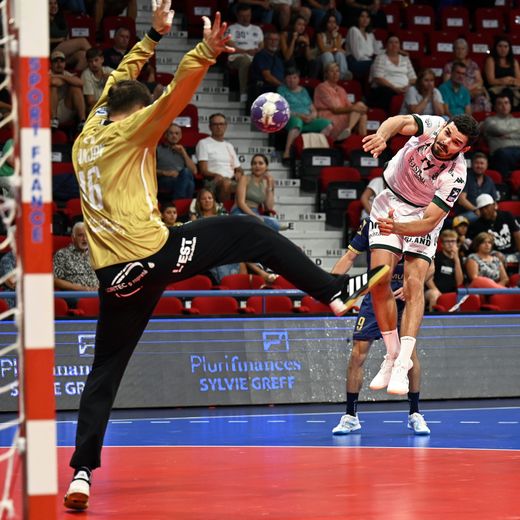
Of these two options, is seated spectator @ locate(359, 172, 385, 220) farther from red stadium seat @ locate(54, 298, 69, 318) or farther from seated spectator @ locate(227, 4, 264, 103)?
red stadium seat @ locate(54, 298, 69, 318)

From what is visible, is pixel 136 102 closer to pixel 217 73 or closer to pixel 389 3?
pixel 217 73

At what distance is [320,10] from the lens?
20109mm

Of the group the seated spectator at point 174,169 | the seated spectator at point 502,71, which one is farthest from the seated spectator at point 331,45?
the seated spectator at point 174,169

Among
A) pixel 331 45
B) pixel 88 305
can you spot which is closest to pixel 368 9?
pixel 331 45

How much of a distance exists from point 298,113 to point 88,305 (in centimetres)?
633

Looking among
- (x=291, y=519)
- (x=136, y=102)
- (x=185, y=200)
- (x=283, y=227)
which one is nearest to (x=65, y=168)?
(x=185, y=200)

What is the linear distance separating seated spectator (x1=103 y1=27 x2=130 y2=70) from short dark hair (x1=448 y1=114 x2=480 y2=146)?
864 centimetres

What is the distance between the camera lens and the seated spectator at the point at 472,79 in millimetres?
19984

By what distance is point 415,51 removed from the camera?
20.9 m

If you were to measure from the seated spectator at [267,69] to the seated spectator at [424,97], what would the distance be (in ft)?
7.04

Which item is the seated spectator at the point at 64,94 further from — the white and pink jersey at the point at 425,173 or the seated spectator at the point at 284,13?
the white and pink jersey at the point at 425,173

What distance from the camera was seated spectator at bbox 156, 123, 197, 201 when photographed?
1539cm

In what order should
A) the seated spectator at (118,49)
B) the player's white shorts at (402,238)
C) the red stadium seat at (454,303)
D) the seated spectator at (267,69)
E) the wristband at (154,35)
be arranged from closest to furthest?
the wristband at (154,35) → the player's white shorts at (402,238) → the red stadium seat at (454,303) → the seated spectator at (118,49) → the seated spectator at (267,69)

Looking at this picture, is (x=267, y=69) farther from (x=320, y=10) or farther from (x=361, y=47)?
(x=320, y=10)
